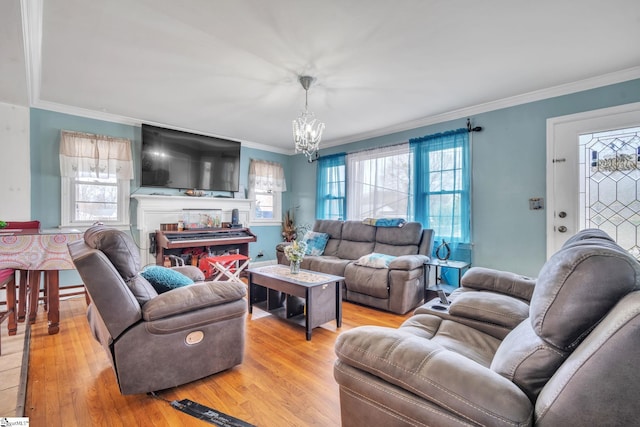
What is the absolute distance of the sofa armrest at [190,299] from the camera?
5.47 feet

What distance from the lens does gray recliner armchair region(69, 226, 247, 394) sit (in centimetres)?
155

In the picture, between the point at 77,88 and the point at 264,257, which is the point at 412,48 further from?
the point at 264,257

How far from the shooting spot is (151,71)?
9.04 ft

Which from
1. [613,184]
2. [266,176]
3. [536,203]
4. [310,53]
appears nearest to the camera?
[310,53]

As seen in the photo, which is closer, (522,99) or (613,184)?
(613,184)

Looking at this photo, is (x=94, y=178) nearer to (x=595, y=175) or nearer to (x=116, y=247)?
(x=116, y=247)

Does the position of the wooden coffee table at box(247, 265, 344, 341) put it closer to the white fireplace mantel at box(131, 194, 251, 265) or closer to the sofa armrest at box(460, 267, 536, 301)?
the sofa armrest at box(460, 267, 536, 301)

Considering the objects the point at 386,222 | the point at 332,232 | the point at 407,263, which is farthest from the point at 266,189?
the point at 407,263

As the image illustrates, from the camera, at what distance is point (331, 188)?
17.9ft

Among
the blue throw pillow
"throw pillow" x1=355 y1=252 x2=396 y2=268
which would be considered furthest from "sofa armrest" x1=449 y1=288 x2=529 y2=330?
the blue throw pillow

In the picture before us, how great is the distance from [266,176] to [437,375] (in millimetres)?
5209

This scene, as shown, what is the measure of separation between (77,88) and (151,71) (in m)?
1.08

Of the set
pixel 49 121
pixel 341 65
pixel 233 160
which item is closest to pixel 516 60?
pixel 341 65

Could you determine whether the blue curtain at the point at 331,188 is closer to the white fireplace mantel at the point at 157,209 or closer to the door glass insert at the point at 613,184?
the white fireplace mantel at the point at 157,209
